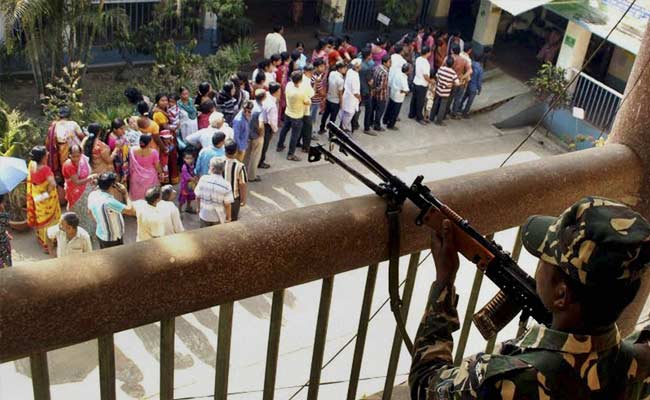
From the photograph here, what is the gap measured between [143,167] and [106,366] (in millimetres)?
6973

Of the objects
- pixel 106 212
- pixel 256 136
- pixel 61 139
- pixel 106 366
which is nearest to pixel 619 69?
pixel 256 136

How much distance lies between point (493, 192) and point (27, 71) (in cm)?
1161

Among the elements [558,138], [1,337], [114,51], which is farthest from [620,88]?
[1,337]

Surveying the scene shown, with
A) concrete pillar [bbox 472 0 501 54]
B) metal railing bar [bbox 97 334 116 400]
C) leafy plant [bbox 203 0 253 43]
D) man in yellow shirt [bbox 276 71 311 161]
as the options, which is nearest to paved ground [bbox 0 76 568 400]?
man in yellow shirt [bbox 276 71 311 161]

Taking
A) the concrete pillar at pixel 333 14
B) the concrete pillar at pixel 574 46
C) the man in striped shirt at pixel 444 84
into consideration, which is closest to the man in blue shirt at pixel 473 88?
the man in striped shirt at pixel 444 84

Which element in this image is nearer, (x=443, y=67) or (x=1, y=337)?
(x=1, y=337)

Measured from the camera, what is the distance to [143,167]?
807 centimetres

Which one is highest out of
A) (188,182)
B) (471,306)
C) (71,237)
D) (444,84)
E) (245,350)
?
(471,306)

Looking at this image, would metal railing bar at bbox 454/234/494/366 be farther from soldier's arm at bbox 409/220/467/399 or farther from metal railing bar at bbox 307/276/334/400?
metal railing bar at bbox 307/276/334/400

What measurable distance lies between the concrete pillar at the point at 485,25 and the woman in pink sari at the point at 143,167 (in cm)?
842

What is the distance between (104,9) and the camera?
11.4 m

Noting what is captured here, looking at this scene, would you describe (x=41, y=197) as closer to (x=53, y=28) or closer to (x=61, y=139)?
(x=61, y=139)

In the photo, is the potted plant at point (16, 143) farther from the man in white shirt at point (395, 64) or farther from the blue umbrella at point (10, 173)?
the man in white shirt at point (395, 64)

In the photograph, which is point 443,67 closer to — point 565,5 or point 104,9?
point 565,5
